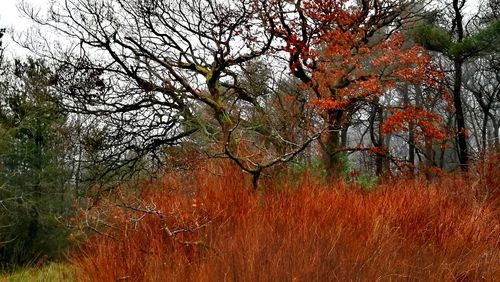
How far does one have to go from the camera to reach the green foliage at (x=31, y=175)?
11.1 meters

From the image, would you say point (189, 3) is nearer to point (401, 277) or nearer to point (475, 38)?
point (475, 38)

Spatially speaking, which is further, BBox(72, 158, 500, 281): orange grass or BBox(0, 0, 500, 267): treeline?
BBox(0, 0, 500, 267): treeline

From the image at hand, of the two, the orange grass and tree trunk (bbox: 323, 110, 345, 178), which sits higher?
tree trunk (bbox: 323, 110, 345, 178)

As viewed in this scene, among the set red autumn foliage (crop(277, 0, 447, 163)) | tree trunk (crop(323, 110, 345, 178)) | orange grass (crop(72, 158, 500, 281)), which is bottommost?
orange grass (crop(72, 158, 500, 281))

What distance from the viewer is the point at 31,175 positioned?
1189 centimetres

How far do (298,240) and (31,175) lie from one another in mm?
10685

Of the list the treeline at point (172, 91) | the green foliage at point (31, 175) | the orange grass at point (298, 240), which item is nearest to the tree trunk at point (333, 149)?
the treeline at point (172, 91)

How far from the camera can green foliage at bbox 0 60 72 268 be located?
1112 cm

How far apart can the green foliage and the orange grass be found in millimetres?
7058

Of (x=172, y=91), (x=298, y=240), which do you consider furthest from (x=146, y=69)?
(x=298, y=240)

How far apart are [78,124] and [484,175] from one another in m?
9.13

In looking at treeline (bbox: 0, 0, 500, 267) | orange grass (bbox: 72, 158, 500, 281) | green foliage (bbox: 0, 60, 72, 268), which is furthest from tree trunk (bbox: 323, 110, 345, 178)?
green foliage (bbox: 0, 60, 72, 268)

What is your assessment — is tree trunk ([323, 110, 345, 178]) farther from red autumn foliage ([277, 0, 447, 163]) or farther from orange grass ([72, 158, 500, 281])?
orange grass ([72, 158, 500, 281])

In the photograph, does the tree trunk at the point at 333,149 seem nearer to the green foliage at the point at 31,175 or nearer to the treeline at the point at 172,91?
the treeline at the point at 172,91
